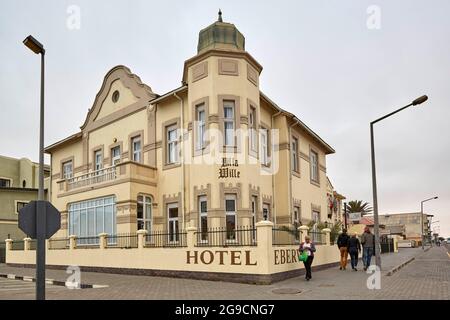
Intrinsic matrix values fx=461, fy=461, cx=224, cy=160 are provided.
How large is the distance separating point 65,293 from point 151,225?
9.29 m

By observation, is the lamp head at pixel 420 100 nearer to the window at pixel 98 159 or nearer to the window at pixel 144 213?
the window at pixel 144 213

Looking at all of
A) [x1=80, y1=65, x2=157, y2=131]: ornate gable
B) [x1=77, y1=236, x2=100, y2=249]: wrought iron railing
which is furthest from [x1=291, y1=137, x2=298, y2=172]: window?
[x1=77, y1=236, x2=100, y2=249]: wrought iron railing

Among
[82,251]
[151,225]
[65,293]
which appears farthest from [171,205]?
[65,293]

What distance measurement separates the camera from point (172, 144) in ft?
73.4

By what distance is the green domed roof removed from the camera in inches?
794

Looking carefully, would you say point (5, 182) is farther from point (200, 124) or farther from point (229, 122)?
point (229, 122)

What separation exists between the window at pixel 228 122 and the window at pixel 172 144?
3.34 metres

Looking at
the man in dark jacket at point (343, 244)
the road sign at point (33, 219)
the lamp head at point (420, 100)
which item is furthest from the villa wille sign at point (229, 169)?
the road sign at point (33, 219)

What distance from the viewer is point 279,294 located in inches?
491

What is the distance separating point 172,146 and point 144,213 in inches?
137

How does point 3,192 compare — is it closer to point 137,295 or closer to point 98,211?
point 98,211

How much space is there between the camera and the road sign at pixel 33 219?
8.96 meters

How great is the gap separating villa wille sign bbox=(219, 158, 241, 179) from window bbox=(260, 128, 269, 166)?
347cm

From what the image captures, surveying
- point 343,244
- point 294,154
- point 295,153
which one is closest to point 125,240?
point 343,244
